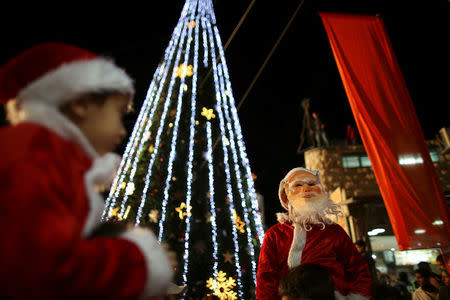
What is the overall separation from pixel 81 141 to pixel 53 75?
25 centimetres

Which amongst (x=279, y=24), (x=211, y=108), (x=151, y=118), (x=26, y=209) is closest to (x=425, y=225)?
(x=211, y=108)

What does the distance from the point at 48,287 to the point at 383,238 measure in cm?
1363

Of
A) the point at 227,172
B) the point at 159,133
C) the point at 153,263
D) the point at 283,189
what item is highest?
the point at 159,133

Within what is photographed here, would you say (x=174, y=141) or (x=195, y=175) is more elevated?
(x=174, y=141)

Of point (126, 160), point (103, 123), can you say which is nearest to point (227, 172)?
point (126, 160)

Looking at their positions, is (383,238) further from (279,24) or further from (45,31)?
(45,31)

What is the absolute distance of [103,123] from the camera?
1096 millimetres

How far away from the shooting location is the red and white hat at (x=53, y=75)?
101cm

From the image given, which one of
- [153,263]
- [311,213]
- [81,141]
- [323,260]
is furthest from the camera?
[311,213]

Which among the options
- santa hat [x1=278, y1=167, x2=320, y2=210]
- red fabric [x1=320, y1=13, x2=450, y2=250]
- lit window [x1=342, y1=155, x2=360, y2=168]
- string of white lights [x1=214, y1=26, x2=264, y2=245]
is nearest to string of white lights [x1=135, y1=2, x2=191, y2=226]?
string of white lights [x1=214, y1=26, x2=264, y2=245]

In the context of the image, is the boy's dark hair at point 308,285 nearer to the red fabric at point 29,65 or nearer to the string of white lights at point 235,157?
the red fabric at point 29,65

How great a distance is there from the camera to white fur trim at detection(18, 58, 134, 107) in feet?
3.31

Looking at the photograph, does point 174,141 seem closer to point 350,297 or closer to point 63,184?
point 350,297

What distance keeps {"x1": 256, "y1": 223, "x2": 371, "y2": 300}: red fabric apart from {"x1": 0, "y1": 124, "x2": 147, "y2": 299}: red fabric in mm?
1896
